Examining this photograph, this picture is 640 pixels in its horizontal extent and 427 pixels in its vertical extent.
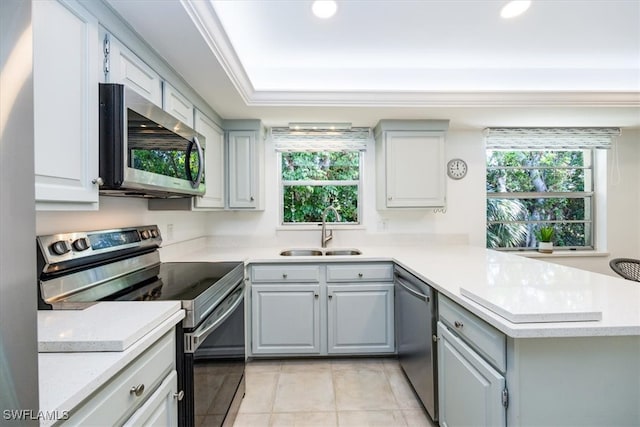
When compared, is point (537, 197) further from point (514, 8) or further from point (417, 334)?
point (417, 334)

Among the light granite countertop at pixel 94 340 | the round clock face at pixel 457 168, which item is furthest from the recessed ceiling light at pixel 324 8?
the round clock face at pixel 457 168

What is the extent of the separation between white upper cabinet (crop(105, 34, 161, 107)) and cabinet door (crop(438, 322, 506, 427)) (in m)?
1.82

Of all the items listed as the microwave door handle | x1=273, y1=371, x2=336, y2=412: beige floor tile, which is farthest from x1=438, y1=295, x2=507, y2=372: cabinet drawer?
the microwave door handle

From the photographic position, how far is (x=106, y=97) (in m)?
1.11

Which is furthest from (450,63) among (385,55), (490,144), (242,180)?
(242,180)

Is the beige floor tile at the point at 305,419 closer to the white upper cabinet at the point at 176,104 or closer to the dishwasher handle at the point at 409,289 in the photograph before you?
the dishwasher handle at the point at 409,289

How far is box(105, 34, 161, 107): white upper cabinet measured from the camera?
1.19 m

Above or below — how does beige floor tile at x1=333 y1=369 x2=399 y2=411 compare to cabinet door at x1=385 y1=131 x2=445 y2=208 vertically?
below

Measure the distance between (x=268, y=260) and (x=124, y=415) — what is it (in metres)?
1.61

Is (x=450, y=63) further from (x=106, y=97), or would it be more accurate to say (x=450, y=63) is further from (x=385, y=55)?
(x=106, y=97)

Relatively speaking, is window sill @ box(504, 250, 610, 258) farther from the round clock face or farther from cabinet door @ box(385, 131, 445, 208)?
cabinet door @ box(385, 131, 445, 208)

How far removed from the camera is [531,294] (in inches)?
48.9

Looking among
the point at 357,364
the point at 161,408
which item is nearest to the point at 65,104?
the point at 161,408

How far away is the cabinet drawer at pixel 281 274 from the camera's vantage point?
2445 millimetres
